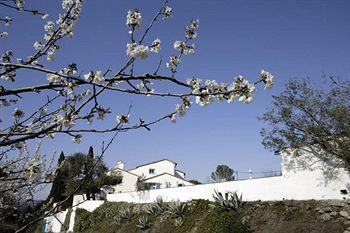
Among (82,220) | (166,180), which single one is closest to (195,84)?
(82,220)

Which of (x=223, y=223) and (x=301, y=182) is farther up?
(x=301, y=182)

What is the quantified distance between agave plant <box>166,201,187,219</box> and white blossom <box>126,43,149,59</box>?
17004 millimetres

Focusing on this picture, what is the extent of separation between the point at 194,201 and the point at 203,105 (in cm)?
1707

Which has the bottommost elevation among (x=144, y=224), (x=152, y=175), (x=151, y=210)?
(x=144, y=224)

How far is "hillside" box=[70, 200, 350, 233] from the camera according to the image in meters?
12.7

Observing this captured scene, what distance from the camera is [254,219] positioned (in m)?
14.8

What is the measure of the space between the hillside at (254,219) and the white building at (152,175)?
22935 mm

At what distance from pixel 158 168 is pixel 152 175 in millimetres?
1526

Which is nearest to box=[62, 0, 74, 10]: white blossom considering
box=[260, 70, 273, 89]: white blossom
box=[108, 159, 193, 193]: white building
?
box=[260, 70, 273, 89]: white blossom

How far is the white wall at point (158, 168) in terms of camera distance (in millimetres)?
51906

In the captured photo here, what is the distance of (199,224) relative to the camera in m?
17.0

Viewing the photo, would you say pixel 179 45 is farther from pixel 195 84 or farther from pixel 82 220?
pixel 82 220

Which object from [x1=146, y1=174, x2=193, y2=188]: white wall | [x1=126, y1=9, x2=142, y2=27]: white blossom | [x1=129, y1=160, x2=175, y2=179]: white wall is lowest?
[x1=126, y1=9, x2=142, y2=27]: white blossom

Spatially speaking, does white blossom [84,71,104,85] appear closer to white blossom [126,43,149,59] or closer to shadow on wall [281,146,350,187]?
white blossom [126,43,149,59]
